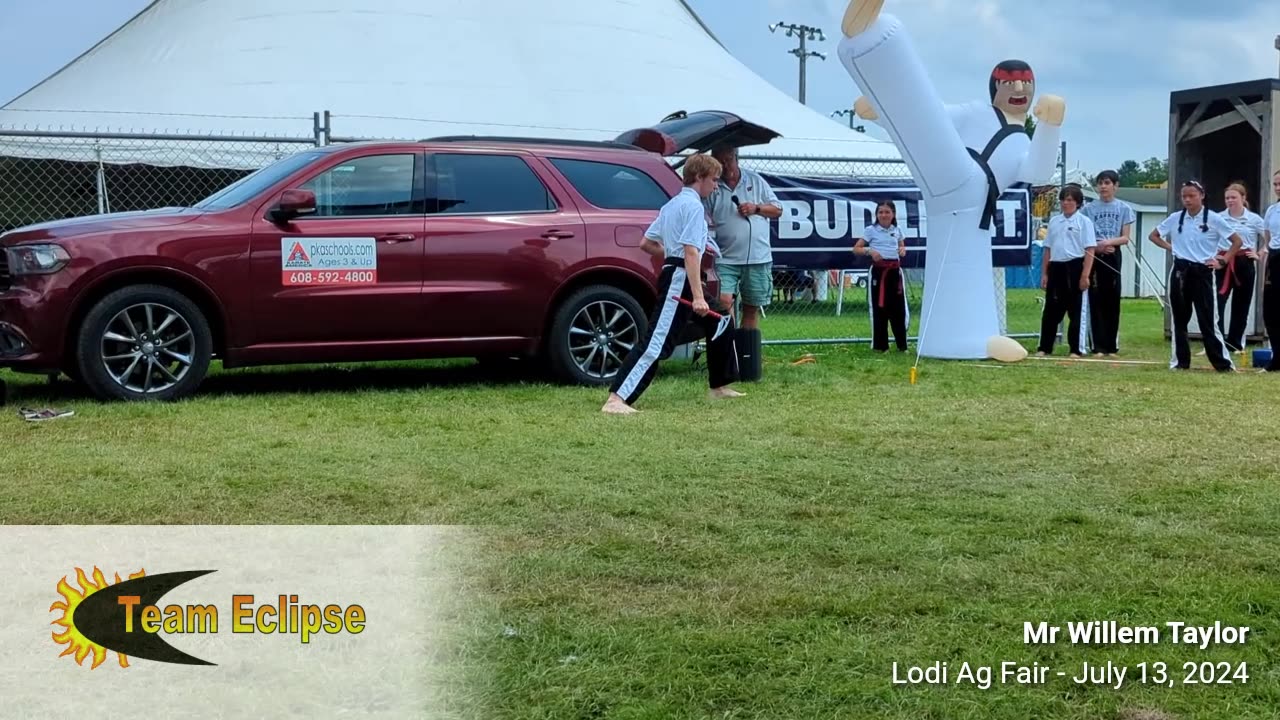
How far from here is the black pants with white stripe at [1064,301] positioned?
12.1m

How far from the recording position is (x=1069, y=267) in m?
12.1

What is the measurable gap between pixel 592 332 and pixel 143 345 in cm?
294

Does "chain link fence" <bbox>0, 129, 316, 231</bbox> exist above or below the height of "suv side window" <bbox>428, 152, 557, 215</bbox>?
above

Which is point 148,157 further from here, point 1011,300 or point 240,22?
point 1011,300

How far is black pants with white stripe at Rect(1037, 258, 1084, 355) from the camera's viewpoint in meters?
12.1

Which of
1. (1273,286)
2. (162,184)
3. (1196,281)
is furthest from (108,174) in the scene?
Answer: (1273,286)

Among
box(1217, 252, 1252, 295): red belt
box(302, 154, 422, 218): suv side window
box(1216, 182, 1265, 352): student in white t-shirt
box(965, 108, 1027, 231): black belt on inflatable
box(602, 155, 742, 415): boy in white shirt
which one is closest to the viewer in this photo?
box(602, 155, 742, 415): boy in white shirt

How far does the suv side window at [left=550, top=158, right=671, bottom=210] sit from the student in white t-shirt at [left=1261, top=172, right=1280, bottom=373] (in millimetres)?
5206

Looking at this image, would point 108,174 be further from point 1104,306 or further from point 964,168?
point 1104,306

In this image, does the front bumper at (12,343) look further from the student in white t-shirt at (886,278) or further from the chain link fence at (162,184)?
the chain link fence at (162,184)

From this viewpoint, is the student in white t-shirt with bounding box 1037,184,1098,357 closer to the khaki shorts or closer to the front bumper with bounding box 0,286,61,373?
the khaki shorts

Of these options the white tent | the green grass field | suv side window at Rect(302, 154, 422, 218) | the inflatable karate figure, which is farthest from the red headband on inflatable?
the white tent

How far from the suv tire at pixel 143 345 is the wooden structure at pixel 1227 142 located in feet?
33.7

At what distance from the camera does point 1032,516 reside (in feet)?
15.6
